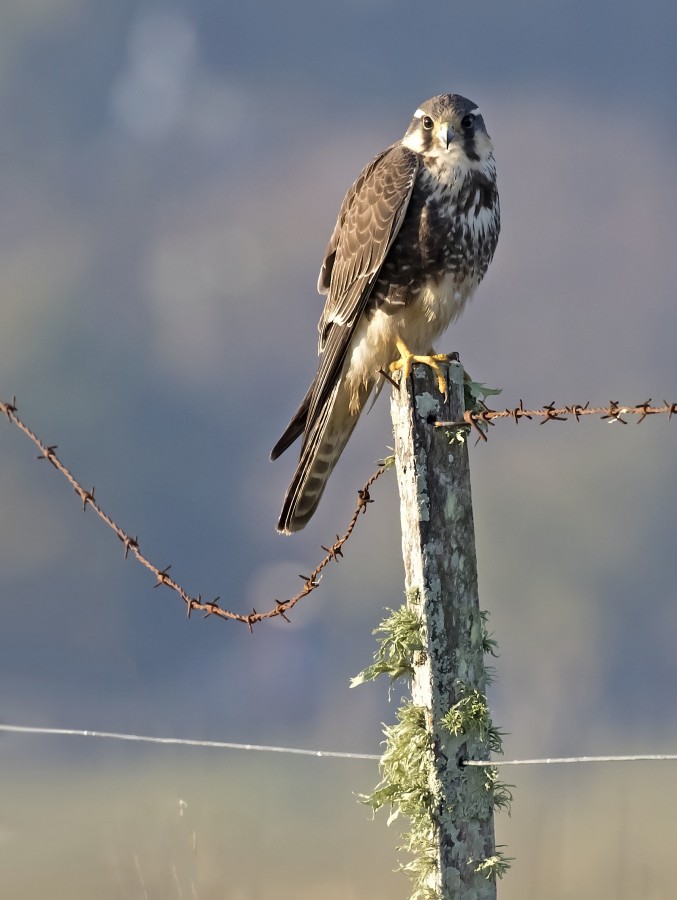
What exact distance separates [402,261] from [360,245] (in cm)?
15

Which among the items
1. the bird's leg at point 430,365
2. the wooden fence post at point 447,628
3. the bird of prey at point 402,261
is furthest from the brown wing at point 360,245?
the wooden fence post at point 447,628

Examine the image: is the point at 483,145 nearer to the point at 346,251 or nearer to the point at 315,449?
the point at 346,251

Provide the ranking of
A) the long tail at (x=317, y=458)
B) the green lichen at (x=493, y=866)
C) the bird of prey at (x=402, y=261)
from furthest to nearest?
the bird of prey at (x=402, y=261)
the long tail at (x=317, y=458)
the green lichen at (x=493, y=866)

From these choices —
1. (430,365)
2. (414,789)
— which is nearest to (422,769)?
(414,789)

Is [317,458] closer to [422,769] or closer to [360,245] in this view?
[360,245]

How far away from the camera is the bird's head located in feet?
10.8

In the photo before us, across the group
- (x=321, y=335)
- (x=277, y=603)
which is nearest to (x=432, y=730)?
(x=277, y=603)

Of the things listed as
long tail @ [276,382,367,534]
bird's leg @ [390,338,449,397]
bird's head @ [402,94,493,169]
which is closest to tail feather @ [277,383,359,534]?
long tail @ [276,382,367,534]

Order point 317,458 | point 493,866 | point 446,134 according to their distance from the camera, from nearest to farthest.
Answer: point 493,866, point 317,458, point 446,134

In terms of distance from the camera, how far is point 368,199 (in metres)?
A: 3.31

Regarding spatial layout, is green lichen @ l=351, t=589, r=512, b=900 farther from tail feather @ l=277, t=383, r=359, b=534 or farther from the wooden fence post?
tail feather @ l=277, t=383, r=359, b=534

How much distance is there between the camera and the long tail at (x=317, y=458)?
3082 mm

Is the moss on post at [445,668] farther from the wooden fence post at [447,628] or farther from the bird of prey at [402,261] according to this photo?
the bird of prey at [402,261]

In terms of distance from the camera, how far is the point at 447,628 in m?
2.16
